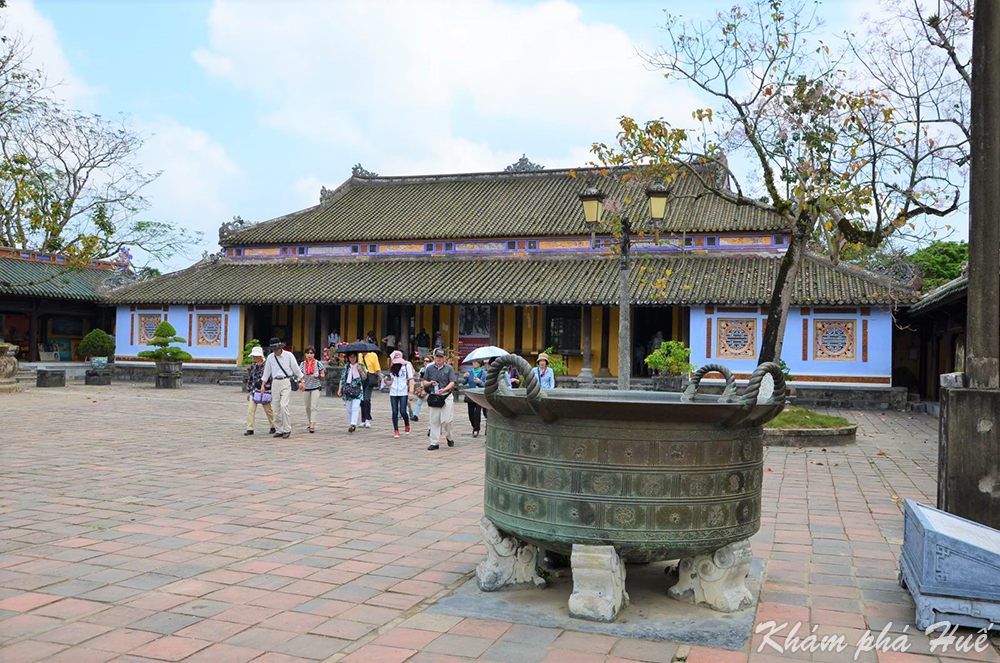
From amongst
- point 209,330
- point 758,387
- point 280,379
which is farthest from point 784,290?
point 209,330

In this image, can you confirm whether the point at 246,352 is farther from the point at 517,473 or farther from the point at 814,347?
the point at 517,473

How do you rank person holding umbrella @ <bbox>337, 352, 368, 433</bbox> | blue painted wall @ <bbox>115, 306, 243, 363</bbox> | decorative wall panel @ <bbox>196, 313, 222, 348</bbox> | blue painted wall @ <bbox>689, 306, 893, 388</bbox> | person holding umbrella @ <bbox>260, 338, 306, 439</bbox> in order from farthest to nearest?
decorative wall panel @ <bbox>196, 313, 222, 348</bbox> → blue painted wall @ <bbox>115, 306, 243, 363</bbox> → blue painted wall @ <bbox>689, 306, 893, 388</bbox> → person holding umbrella @ <bbox>337, 352, 368, 433</bbox> → person holding umbrella @ <bbox>260, 338, 306, 439</bbox>

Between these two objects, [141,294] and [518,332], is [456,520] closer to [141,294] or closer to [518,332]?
[518,332]

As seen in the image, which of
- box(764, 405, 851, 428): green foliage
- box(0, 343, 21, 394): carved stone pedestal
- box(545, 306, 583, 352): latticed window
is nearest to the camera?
box(764, 405, 851, 428): green foliage

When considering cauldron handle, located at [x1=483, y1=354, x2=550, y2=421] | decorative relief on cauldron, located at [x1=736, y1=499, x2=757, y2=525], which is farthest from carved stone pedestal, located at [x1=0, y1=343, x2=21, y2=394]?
decorative relief on cauldron, located at [x1=736, y1=499, x2=757, y2=525]

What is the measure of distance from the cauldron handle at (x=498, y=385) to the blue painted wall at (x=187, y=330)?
23628 millimetres

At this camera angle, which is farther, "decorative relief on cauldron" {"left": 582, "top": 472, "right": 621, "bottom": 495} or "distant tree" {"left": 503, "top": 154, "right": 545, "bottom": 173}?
"distant tree" {"left": 503, "top": 154, "right": 545, "bottom": 173}

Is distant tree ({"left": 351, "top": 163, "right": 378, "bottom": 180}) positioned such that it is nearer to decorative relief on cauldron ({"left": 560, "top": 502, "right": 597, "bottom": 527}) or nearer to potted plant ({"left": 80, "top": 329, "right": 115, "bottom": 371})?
potted plant ({"left": 80, "top": 329, "right": 115, "bottom": 371})

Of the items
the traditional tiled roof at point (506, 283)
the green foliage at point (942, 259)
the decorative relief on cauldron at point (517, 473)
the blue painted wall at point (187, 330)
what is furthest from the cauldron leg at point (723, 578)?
the green foliage at point (942, 259)

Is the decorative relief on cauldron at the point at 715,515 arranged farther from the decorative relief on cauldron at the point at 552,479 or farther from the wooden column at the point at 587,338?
the wooden column at the point at 587,338

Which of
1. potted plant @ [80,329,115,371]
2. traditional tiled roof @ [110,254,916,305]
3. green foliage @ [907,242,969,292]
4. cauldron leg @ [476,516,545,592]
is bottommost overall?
cauldron leg @ [476,516,545,592]

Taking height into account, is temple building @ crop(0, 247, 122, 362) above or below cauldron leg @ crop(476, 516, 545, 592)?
above

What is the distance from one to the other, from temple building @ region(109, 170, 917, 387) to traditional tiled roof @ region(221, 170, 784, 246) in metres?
0.08

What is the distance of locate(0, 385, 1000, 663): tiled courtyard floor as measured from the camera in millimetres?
3512
